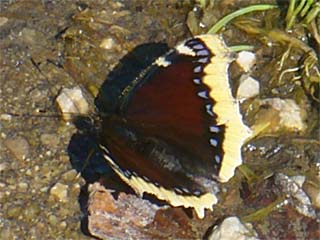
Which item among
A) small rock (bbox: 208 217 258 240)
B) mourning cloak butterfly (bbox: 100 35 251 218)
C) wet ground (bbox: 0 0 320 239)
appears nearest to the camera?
mourning cloak butterfly (bbox: 100 35 251 218)

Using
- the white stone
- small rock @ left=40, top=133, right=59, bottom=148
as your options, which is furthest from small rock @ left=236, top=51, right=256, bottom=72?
small rock @ left=40, top=133, right=59, bottom=148

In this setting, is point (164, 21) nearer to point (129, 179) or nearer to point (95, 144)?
point (95, 144)

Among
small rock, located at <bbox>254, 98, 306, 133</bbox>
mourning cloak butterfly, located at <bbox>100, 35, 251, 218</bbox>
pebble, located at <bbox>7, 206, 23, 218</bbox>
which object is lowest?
pebble, located at <bbox>7, 206, 23, 218</bbox>

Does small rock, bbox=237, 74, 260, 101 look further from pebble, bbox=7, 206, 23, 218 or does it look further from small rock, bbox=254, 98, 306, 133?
pebble, bbox=7, 206, 23, 218

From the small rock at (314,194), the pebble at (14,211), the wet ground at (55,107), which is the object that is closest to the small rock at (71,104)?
the wet ground at (55,107)

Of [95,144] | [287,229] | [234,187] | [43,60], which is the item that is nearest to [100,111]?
[95,144]
